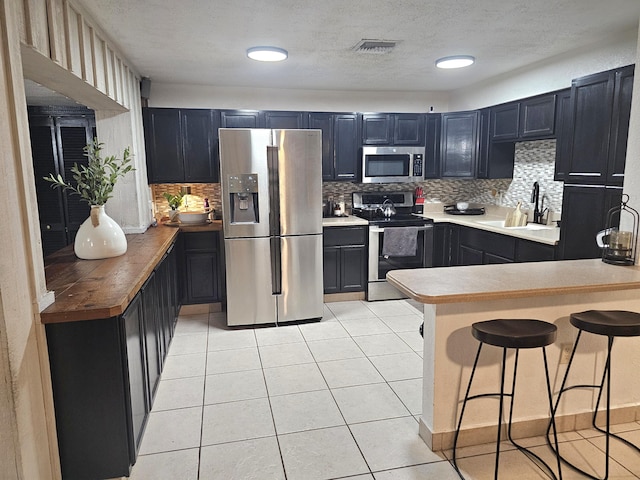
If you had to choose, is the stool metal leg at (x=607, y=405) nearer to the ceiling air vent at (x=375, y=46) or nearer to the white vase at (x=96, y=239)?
the ceiling air vent at (x=375, y=46)

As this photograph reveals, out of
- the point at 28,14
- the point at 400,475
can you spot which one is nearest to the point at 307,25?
the point at 28,14

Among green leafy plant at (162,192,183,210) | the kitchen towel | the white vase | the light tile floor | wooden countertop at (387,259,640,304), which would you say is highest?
green leafy plant at (162,192,183,210)

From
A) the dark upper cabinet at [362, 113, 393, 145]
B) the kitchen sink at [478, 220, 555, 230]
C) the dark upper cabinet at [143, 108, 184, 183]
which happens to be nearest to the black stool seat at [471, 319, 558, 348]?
the kitchen sink at [478, 220, 555, 230]

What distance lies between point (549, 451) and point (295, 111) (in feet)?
12.9

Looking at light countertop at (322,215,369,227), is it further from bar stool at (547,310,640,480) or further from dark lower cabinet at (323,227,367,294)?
bar stool at (547,310,640,480)

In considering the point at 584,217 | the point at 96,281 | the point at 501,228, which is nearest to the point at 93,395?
the point at 96,281

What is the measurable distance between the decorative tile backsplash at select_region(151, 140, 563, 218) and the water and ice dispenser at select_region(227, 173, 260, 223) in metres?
1.16

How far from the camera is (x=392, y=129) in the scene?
203 inches

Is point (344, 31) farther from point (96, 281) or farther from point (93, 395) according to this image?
point (93, 395)

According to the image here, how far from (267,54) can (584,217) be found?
272 centimetres

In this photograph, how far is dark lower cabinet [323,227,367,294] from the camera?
4762mm

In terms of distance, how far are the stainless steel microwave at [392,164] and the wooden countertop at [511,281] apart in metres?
2.71

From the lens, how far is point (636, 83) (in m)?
2.47

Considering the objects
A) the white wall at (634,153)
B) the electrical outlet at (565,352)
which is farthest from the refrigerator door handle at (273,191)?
the white wall at (634,153)
